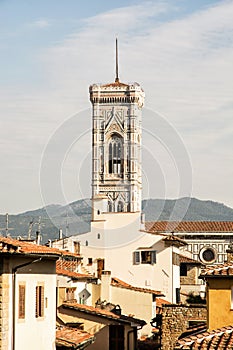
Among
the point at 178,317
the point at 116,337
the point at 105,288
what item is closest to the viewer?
the point at 178,317

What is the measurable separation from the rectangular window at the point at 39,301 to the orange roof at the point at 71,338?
5.84 ft

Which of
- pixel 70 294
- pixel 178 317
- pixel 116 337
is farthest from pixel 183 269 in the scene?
pixel 178 317

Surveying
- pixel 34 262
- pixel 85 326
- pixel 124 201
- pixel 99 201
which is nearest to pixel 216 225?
pixel 124 201

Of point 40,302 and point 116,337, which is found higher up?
point 40,302

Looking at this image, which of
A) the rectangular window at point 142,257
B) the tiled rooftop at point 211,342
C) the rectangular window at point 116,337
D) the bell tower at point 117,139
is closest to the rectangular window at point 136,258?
the rectangular window at point 142,257

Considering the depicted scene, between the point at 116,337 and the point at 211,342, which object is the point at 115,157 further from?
the point at 211,342

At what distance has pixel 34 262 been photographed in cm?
2556

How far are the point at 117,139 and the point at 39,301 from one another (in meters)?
124

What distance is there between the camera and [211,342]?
20688 mm

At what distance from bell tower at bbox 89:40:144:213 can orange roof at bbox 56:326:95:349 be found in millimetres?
113581

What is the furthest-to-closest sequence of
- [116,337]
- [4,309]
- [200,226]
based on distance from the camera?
[200,226] → [116,337] → [4,309]

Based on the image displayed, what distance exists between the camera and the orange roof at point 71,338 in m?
28.6

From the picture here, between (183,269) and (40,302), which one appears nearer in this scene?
(40,302)

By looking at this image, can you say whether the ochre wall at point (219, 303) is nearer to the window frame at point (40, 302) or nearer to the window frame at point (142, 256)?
the window frame at point (40, 302)
